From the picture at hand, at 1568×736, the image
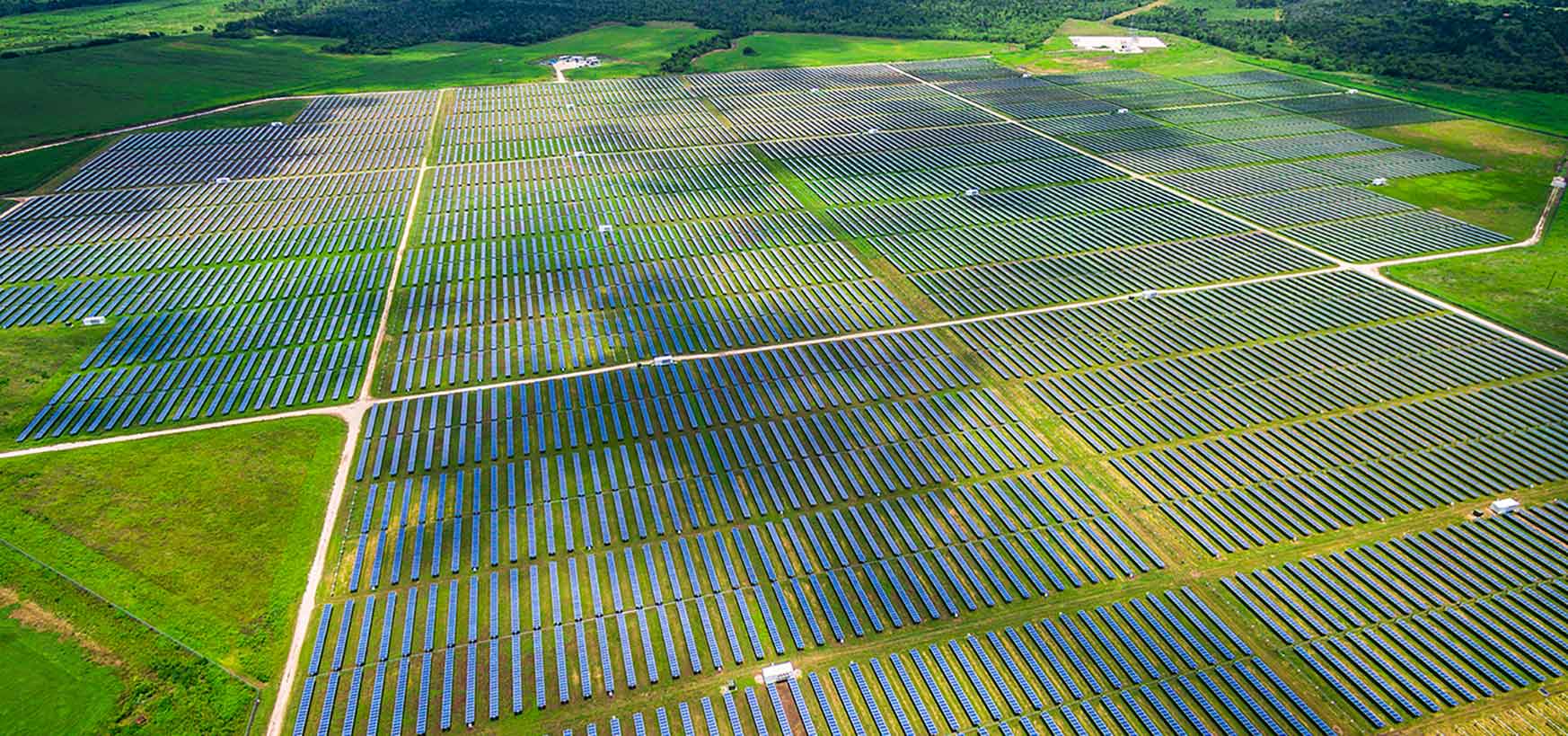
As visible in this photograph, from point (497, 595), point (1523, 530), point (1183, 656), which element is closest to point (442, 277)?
point (497, 595)

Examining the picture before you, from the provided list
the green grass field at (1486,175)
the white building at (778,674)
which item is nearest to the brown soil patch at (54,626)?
the white building at (778,674)

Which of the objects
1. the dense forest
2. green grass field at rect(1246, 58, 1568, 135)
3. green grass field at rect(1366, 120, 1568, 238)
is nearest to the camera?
green grass field at rect(1366, 120, 1568, 238)

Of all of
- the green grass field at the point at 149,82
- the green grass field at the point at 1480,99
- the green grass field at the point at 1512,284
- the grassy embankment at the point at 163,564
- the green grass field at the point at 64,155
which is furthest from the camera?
the green grass field at the point at 149,82

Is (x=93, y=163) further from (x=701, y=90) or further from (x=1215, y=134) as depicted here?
(x=1215, y=134)

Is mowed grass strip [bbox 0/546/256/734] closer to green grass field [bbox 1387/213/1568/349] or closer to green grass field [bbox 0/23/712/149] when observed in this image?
green grass field [bbox 1387/213/1568/349]

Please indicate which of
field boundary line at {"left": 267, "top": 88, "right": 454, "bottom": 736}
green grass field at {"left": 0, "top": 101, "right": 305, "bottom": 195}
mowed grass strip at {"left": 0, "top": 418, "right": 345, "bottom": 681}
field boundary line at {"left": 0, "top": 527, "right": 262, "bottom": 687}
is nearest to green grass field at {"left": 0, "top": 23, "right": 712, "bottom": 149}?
green grass field at {"left": 0, "top": 101, "right": 305, "bottom": 195}

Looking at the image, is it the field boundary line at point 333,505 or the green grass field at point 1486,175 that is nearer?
the field boundary line at point 333,505

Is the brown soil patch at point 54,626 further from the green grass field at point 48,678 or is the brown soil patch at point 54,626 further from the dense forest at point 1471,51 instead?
the dense forest at point 1471,51

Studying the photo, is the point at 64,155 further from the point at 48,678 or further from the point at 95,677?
the point at 95,677

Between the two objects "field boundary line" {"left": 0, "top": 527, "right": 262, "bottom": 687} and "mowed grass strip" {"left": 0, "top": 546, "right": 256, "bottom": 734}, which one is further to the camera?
"field boundary line" {"left": 0, "top": 527, "right": 262, "bottom": 687}
